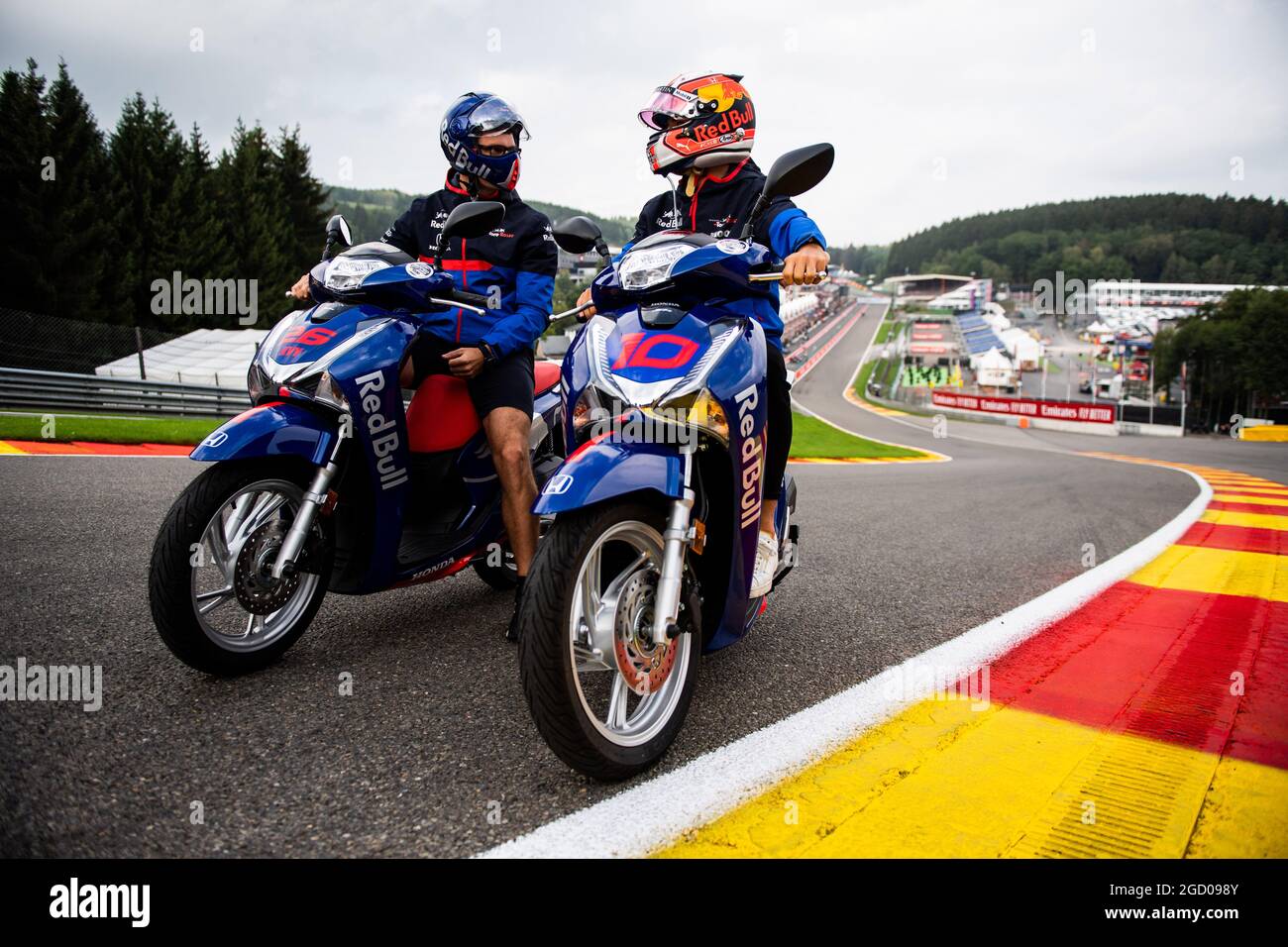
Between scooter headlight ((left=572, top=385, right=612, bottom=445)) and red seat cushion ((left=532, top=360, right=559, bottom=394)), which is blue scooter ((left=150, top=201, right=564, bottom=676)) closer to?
red seat cushion ((left=532, top=360, right=559, bottom=394))

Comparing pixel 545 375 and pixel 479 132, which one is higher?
pixel 479 132

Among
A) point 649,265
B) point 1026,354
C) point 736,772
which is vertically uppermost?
point 1026,354

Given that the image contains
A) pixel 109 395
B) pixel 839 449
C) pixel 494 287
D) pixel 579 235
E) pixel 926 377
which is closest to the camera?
pixel 579 235

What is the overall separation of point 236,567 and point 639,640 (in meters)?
1.36

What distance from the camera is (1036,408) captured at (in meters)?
47.6

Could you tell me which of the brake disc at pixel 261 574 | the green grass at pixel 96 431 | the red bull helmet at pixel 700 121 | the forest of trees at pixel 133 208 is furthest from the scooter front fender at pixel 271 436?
the forest of trees at pixel 133 208

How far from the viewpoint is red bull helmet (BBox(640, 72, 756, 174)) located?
3.05 metres

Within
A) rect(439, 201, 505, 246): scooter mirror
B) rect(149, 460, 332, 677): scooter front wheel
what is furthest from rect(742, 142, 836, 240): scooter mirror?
rect(149, 460, 332, 677): scooter front wheel

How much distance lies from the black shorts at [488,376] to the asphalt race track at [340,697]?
956 mm

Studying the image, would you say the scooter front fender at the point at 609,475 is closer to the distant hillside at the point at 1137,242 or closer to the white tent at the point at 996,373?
the white tent at the point at 996,373

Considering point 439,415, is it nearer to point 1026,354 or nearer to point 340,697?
point 340,697

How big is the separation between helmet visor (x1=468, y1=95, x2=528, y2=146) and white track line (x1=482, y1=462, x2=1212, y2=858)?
2658 mm

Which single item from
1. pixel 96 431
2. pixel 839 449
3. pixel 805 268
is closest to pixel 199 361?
pixel 96 431
